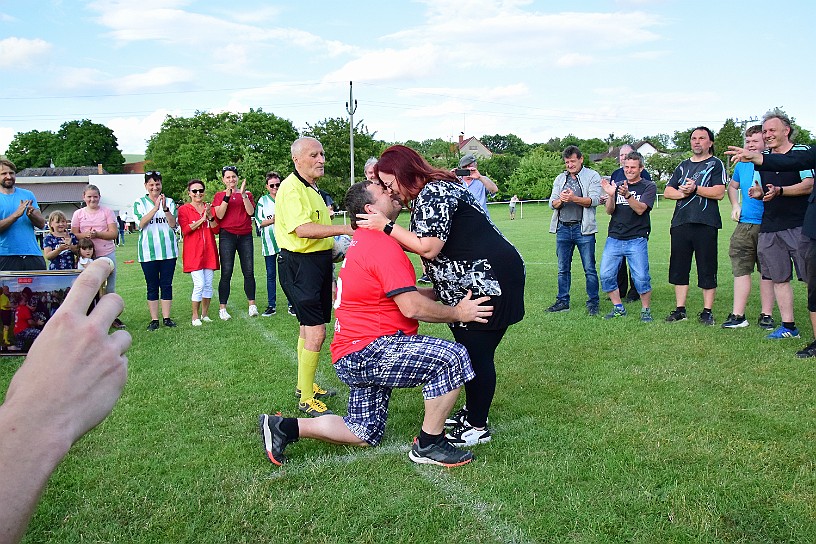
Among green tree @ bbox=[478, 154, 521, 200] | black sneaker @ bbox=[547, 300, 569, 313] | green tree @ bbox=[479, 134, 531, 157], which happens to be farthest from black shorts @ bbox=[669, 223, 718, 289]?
green tree @ bbox=[479, 134, 531, 157]

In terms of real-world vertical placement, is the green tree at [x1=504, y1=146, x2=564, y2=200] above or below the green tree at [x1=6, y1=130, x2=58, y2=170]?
below

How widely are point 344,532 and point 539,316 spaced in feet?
18.8

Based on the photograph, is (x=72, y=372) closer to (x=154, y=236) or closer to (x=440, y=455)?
(x=440, y=455)

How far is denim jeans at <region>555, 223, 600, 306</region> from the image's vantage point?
864cm

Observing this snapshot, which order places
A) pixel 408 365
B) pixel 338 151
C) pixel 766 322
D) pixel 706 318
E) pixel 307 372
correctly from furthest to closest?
pixel 338 151 → pixel 706 318 → pixel 766 322 → pixel 307 372 → pixel 408 365

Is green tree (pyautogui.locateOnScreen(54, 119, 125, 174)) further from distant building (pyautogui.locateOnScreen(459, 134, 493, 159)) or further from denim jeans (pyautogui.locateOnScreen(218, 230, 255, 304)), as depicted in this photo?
denim jeans (pyautogui.locateOnScreen(218, 230, 255, 304))

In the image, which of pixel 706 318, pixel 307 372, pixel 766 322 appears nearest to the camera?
pixel 307 372

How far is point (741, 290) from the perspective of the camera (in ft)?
24.5

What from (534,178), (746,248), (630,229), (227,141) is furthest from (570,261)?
(227,141)

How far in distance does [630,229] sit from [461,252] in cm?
469

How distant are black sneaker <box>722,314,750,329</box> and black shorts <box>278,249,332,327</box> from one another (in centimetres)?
503

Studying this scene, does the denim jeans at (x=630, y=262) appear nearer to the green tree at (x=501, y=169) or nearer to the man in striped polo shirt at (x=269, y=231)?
the man in striped polo shirt at (x=269, y=231)

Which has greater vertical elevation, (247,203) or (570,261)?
(247,203)

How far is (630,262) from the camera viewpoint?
8.25 m
